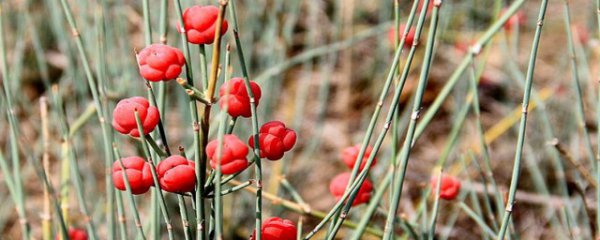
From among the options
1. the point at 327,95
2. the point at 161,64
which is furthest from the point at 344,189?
the point at 327,95

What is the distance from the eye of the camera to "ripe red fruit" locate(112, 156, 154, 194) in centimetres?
61

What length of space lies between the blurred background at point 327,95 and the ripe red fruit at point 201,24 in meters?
0.71

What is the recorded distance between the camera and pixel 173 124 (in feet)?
6.44

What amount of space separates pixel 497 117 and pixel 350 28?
18.2 inches

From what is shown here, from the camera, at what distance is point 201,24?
2.00 ft

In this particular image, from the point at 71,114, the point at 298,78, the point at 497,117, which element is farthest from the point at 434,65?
the point at 71,114

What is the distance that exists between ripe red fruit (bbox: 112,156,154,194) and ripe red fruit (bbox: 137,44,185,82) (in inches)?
2.7

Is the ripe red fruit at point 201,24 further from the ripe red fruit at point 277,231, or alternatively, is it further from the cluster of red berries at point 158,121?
the ripe red fruit at point 277,231

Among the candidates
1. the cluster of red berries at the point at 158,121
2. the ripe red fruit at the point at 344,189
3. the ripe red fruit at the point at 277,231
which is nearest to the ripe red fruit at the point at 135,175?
the cluster of red berries at the point at 158,121

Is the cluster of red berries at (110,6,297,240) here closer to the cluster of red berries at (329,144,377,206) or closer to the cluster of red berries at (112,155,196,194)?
the cluster of red berries at (112,155,196,194)

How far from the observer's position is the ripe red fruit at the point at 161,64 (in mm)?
592

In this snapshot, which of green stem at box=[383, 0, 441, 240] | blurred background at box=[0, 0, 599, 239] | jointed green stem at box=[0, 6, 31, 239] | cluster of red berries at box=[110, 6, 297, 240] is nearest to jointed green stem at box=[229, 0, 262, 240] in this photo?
cluster of red berries at box=[110, 6, 297, 240]

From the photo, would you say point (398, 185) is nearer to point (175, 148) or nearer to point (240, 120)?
point (240, 120)

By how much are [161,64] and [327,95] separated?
1405 mm
